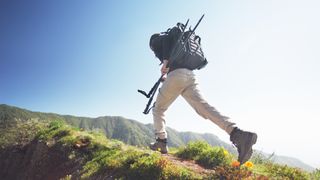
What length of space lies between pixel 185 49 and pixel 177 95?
1087 mm

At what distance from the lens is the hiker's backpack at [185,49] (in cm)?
615

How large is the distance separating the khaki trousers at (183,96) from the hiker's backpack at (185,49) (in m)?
0.25

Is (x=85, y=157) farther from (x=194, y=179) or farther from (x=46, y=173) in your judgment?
(x=194, y=179)

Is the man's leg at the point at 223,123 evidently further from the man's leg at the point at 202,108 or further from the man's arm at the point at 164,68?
the man's arm at the point at 164,68

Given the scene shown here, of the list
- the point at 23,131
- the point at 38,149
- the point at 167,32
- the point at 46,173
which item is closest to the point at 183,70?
the point at 167,32

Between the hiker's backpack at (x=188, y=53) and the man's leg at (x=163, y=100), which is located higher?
the hiker's backpack at (x=188, y=53)

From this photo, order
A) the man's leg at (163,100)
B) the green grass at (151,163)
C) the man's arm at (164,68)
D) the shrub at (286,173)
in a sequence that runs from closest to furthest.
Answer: the green grass at (151,163)
the man's leg at (163,100)
the shrub at (286,173)
the man's arm at (164,68)

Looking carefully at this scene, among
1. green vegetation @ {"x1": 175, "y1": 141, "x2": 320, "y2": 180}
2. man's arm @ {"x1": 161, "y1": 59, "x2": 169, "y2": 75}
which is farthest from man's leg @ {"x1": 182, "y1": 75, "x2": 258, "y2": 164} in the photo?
man's arm @ {"x1": 161, "y1": 59, "x2": 169, "y2": 75}

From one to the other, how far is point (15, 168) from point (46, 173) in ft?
14.5

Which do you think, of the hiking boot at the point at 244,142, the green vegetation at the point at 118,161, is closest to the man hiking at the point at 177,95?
the hiking boot at the point at 244,142

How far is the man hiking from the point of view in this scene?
5.10 m

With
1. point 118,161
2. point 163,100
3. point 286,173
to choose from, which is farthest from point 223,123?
point 118,161

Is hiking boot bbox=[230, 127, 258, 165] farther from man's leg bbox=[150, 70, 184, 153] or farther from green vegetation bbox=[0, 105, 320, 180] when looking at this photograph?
man's leg bbox=[150, 70, 184, 153]

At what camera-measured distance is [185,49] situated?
244 inches
